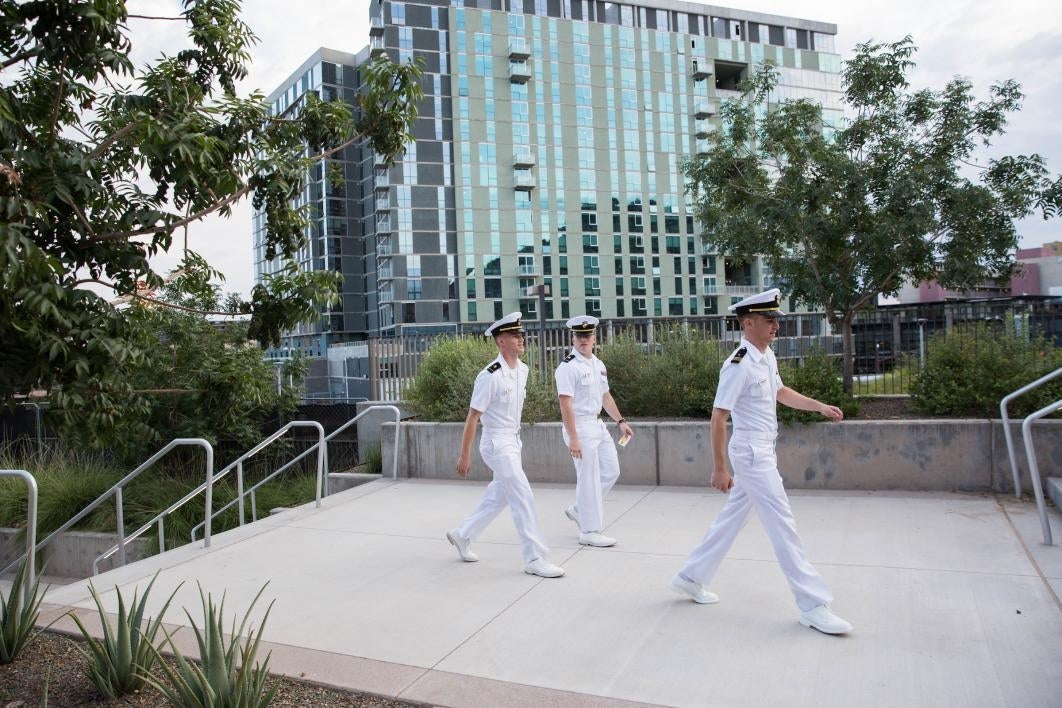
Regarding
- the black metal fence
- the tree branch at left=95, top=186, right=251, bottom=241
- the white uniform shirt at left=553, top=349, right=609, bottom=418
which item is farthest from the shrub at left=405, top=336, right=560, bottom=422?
the tree branch at left=95, top=186, right=251, bottom=241

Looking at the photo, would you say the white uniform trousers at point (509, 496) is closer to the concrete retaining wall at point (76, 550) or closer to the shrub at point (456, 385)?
the shrub at point (456, 385)

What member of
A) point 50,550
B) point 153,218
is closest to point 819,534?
point 153,218

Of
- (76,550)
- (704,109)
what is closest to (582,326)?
(76,550)

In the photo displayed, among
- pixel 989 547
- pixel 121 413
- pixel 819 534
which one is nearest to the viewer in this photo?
pixel 121 413

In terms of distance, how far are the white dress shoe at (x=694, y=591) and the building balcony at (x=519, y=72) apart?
7751 centimetres

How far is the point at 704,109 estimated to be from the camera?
281 feet

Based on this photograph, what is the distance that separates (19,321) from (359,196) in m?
81.3

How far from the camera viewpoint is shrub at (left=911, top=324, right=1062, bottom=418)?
9.17 metres

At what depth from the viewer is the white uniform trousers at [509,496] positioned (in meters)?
6.34

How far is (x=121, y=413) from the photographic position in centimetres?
493

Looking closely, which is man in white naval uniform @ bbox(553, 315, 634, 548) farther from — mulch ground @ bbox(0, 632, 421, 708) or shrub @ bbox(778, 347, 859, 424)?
mulch ground @ bbox(0, 632, 421, 708)

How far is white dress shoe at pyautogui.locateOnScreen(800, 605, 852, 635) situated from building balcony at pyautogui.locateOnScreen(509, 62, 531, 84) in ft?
256

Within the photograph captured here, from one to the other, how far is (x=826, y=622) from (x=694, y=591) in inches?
36.7

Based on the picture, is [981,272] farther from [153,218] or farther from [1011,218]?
[153,218]
